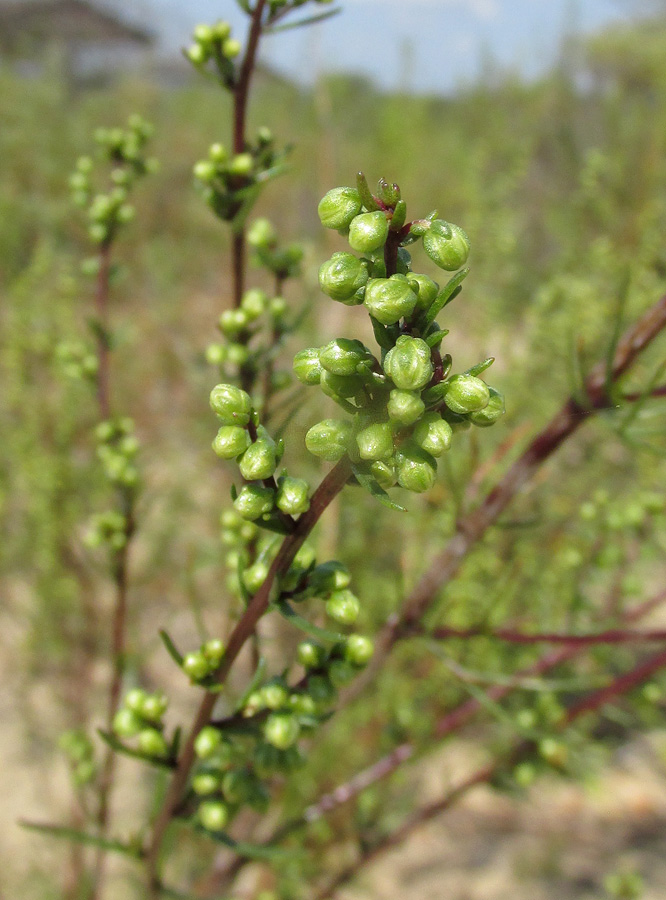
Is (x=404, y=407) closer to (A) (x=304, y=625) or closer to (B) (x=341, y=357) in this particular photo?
(B) (x=341, y=357)

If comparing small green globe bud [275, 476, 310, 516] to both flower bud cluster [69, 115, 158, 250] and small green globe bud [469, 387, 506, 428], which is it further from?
flower bud cluster [69, 115, 158, 250]

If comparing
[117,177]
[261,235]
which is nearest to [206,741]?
[261,235]

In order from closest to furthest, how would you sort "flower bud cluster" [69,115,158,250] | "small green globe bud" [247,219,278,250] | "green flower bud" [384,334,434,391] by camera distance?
1. "green flower bud" [384,334,434,391]
2. "small green globe bud" [247,219,278,250]
3. "flower bud cluster" [69,115,158,250]

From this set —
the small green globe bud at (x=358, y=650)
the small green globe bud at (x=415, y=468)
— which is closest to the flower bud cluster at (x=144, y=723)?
the small green globe bud at (x=358, y=650)

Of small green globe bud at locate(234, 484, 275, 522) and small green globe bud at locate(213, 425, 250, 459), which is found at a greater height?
small green globe bud at locate(213, 425, 250, 459)

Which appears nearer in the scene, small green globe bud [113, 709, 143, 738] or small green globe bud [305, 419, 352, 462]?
small green globe bud [305, 419, 352, 462]

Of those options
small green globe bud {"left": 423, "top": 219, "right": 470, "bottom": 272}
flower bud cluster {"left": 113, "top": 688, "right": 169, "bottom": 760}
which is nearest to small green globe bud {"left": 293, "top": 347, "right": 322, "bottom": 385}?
small green globe bud {"left": 423, "top": 219, "right": 470, "bottom": 272}

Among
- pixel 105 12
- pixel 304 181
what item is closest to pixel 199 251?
pixel 304 181
